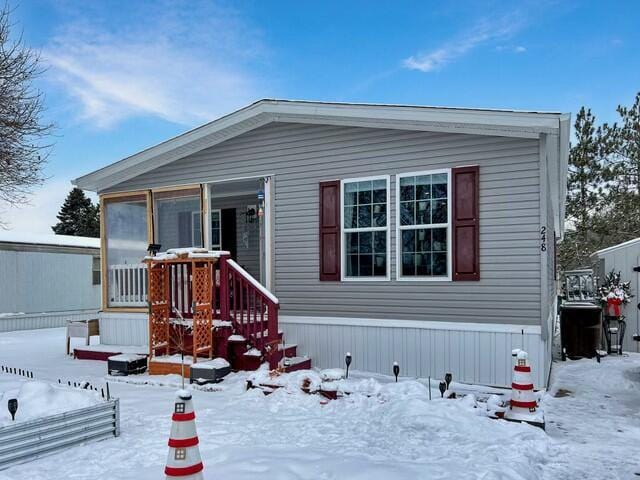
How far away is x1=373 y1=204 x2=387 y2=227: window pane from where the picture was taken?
6.74 metres

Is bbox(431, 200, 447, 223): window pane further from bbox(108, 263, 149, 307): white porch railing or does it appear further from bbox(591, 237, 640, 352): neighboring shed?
bbox(591, 237, 640, 352): neighboring shed

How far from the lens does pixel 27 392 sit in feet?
15.0

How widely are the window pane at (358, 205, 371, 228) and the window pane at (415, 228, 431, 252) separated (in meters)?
0.73

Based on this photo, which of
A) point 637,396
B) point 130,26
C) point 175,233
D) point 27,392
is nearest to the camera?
point 27,392

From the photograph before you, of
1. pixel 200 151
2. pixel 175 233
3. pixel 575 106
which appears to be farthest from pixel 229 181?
pixel 575 106

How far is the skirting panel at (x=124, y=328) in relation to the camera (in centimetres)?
866

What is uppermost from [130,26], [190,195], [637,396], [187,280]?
[130,26]

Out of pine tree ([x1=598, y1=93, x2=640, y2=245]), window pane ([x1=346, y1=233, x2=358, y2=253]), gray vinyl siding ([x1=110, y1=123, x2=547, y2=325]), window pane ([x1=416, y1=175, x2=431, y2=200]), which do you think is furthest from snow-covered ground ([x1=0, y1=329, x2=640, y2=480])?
pine tree ([x1=598, y1=93, x2=640, y2=245])

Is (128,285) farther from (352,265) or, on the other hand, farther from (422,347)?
(422,347)

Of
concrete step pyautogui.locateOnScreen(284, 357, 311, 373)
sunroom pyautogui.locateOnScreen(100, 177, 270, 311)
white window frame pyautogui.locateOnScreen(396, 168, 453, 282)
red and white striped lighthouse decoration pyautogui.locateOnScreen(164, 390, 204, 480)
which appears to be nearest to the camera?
red and white striped lighthouse decoration pyautogui.locateOnScreen(164, 390, 204, 480)

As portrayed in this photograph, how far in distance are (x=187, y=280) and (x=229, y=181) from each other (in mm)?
1830

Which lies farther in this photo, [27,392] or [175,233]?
[175,233]

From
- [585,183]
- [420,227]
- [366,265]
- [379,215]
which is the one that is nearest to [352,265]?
[366,265]

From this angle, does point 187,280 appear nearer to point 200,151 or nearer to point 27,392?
point 200,151
